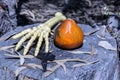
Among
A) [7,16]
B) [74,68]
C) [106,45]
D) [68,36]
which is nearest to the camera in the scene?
[74,68]

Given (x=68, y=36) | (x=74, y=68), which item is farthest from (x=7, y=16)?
(x=74, y=68)

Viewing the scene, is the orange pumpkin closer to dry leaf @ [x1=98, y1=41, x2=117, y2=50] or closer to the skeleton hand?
the skeleton hand

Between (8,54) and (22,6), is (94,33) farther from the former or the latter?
(22,6)

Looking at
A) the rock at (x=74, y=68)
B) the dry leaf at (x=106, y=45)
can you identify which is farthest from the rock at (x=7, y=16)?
the dry leaf at (x=106, y=45)

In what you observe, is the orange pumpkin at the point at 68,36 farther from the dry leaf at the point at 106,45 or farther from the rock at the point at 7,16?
the rock at the point at 7,16

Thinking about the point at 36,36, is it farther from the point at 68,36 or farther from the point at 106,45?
the point at 106,45

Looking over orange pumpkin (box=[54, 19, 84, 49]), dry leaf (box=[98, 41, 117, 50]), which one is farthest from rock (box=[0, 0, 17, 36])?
dry leaf (box=[98, 41, 117, 50])

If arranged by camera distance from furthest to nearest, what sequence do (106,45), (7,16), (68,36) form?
(7,16)
(106,45)
(68,36)

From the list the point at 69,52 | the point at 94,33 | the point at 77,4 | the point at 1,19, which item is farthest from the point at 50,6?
the point at 69,52
